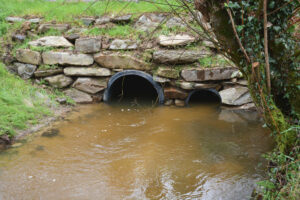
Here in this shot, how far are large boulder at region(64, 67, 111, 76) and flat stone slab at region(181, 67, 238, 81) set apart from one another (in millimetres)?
1824

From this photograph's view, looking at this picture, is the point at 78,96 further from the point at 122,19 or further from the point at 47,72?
the point at 122,19

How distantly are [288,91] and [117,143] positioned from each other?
113 inches

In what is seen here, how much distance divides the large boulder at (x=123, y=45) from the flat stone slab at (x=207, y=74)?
1.35 m

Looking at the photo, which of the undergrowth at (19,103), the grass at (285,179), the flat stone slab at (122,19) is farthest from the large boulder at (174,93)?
the grass at (285,179)

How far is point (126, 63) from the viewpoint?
22.7 feet

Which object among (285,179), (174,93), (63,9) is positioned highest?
(63,9)

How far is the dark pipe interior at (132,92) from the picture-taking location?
770 centimetres

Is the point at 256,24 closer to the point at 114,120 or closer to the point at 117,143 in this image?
the point at 117,143

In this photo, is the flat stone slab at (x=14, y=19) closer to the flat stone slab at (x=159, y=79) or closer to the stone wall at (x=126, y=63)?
the stone wall at (x=126, y=63)

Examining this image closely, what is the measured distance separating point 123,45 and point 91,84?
3.88 ft

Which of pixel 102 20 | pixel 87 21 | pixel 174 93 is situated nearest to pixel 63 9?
pixel 87 21

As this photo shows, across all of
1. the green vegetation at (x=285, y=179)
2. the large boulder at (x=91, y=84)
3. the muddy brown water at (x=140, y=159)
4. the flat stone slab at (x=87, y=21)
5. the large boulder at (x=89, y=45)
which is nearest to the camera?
the green vegetation at (x=285, y=179)

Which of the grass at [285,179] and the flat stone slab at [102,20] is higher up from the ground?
the flat stone slab at [102,20]

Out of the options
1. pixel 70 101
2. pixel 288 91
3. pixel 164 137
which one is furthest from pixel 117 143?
pixel 288 91
